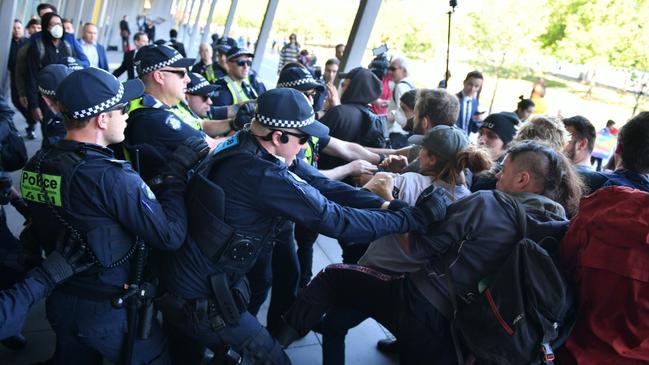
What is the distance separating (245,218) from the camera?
2.15m

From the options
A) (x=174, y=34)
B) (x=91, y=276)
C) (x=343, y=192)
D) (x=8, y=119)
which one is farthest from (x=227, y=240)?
(x=174, y=34)

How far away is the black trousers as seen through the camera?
221 cm

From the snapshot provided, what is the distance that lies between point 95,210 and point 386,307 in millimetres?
1401

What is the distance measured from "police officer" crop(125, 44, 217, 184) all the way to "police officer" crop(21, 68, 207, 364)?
0.51 meters

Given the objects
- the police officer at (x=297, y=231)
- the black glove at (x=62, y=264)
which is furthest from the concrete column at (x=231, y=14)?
the black glove at (x=62, y=264)

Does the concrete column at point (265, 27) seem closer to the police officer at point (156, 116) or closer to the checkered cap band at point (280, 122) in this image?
the police officer at point (156, 116)

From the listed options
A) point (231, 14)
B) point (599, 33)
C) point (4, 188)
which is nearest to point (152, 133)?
point (4, 188)

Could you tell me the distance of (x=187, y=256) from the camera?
7.26 ft

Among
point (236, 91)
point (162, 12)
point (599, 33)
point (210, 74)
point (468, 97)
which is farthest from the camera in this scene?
point (162, 12)

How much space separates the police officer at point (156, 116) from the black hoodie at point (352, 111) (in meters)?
1.45

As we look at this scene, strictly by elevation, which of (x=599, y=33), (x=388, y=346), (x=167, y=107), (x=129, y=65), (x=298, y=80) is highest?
(x=599, y=33)

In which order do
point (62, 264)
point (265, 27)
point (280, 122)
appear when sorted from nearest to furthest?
1. point (62, 264)
2. point (280, 122)
3. point (265, 27)

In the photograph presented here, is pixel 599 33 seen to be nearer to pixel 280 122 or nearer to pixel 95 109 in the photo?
pixel 280 122

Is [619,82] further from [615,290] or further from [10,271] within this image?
[10,271]
